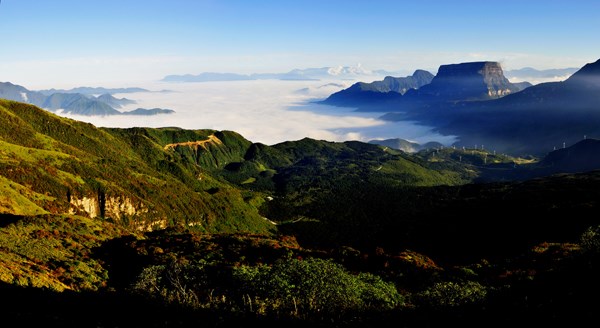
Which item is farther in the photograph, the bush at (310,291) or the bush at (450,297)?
the bush at (450,297)

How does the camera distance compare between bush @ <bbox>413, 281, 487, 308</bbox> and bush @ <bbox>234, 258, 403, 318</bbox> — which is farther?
bush @ <bbox>413, 281, 487, 308</bbox>

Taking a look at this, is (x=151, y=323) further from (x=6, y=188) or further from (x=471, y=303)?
(x=6, y=188)

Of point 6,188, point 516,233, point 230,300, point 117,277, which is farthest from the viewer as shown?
point 516,233

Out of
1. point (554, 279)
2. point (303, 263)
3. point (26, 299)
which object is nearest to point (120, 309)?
point (26, 299)

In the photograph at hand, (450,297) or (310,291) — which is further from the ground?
(450,297)

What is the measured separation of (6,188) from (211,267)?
11861 cm

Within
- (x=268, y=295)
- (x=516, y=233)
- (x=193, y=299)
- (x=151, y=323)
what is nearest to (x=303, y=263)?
(x=268, y=295)

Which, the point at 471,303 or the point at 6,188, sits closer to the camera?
the point at 471,303

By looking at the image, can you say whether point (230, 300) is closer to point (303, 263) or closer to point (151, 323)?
point (151, 323)

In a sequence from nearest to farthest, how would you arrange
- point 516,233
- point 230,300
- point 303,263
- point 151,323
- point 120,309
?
point 151,323 < point 120,309 < point 230,300 < point 303,263 < point 516,233

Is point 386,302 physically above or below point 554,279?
below

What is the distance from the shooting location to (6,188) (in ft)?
506

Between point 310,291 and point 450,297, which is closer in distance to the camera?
point 450,297

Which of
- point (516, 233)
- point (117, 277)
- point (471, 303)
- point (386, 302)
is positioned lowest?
point (516, 233)
